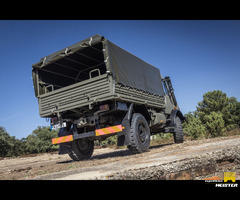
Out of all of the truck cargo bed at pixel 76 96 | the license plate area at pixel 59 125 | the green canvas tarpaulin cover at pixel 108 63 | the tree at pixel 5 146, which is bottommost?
the tree at pixel 5 146

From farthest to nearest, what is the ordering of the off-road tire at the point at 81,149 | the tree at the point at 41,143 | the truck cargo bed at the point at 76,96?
1. the tree at the point at 41,143
2. the off-road tire at the point at 81,149
3. the truck cargo bed at the point at 76,96

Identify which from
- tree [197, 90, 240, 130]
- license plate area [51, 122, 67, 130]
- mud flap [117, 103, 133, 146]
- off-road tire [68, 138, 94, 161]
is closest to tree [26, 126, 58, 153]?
off-road tire [68, 138, 94, 161]

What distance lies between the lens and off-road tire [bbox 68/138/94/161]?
24.2ft

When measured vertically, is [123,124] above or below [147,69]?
below

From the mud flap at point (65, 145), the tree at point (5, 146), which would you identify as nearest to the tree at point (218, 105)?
the tree at point (5, 146)

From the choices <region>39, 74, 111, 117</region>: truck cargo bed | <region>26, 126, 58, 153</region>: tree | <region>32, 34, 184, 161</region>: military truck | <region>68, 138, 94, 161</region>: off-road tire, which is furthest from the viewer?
<region>26, 126, 58, 153</region>: tree

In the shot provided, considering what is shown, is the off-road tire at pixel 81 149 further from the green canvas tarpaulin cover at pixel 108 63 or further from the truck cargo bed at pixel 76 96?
the green canvas tarpaulin cover at pixel 108 63

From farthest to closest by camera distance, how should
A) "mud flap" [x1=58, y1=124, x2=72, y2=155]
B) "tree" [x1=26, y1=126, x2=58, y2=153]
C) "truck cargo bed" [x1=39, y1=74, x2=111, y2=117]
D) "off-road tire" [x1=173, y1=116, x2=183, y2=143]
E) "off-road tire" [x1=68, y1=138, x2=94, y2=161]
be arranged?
"tree" [x1=26, y1=126, x2=58, y2=153] < "off-road tire" [x1=173, y1=116, x2=183, y2=143] < "off-road tire" [x1=68, y1=138, x2=94, y2=161] < "mud flap" [x1=58, y1=124, x2=72, y2=155] < "truck cargo bed" [x1=39, y1=74, x2=111, y2=117]

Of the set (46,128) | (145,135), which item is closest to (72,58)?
(145,135)

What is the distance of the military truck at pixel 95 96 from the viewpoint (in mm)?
6090

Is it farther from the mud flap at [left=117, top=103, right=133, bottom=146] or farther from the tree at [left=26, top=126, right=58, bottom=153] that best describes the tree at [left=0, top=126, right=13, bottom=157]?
the mud flap at [left=117, top=103, right=133, bottom=146]
